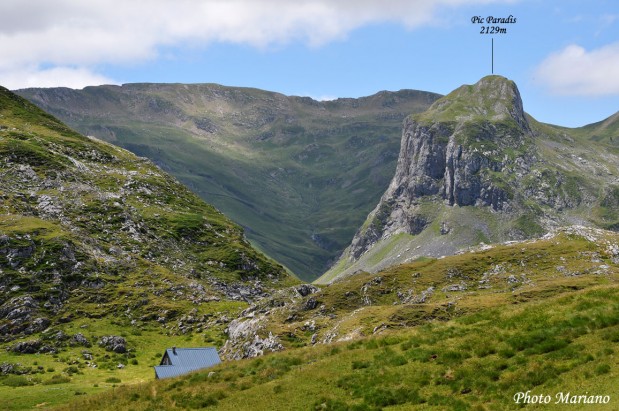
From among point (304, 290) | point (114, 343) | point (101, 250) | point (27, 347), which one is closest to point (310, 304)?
point (304, 290)

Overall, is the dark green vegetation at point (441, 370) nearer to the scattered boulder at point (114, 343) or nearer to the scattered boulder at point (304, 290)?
the scattered boulder at point (114, 343)

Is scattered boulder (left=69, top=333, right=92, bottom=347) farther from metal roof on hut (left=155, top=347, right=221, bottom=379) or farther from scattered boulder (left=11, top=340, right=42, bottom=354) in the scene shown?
metal roof on hut (left=155, top=347, right=221, bottom=379)

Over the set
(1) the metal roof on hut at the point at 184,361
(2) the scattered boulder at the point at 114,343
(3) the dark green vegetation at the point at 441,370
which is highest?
(3) the dark green vegetation at the point at 441,370

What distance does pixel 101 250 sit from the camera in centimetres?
14512

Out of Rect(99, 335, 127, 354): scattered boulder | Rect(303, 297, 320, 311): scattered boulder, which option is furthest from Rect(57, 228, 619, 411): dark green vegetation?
Rect(99, 335, 127, 354): scattered boulder

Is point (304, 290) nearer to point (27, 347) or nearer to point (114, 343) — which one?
point (114, 343)

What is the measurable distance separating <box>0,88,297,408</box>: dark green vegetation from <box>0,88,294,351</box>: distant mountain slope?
0.29 m

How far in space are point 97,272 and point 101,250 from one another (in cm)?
1182

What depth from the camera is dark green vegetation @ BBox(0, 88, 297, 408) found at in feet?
326

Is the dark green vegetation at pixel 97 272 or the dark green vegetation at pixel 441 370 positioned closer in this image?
the dark green vegetation at pixel 441 370

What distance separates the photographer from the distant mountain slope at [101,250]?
4774 inches

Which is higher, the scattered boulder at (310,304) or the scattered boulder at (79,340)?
the scattered boulder at (310,304)

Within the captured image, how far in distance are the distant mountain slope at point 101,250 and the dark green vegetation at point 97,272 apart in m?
0.29

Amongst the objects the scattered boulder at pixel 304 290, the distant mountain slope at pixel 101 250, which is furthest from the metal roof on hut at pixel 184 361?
the distant mountain slope at pixel 101 250
